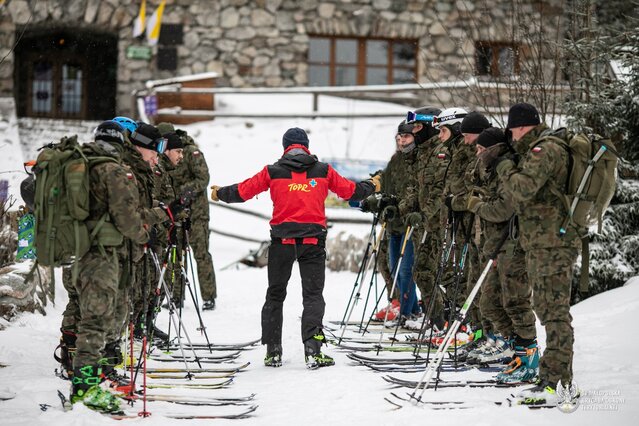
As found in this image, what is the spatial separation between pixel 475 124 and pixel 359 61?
15.1 meters

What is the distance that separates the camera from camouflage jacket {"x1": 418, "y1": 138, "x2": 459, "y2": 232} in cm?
788

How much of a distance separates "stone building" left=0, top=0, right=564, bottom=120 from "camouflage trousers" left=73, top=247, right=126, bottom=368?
559 inches

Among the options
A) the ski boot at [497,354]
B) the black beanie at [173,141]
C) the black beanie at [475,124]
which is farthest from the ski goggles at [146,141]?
the ski boot at [497,354]

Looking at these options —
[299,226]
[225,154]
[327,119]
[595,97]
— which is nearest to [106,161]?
[299,226]

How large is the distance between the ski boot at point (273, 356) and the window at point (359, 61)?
15.0m

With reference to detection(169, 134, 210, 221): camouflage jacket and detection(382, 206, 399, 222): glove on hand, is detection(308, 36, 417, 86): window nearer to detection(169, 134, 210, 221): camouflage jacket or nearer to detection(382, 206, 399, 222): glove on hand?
detection(169, 134, 210, 221): camouflage jacket

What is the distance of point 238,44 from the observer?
20578mm

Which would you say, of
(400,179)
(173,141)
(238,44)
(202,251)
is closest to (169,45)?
(238,44)

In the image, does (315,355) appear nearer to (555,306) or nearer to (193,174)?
(555,306)

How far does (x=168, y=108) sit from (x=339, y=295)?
9.67 meters

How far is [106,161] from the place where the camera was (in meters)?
5.54

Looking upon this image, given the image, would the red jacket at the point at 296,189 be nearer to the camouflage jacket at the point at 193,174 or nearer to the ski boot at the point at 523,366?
the ski boot at the point at 523,366

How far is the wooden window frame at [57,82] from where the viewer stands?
2217cm

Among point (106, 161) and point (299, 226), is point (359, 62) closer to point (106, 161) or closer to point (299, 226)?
point (299, 226)
